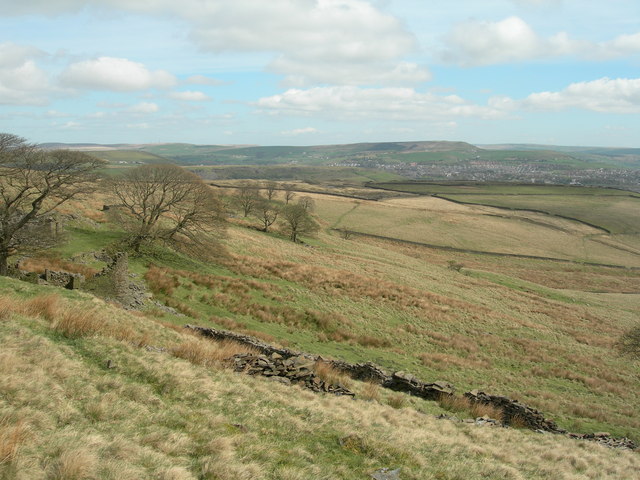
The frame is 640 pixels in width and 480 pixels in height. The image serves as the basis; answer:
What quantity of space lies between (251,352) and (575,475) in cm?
1004

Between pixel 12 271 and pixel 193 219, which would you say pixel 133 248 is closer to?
pixel 193 219

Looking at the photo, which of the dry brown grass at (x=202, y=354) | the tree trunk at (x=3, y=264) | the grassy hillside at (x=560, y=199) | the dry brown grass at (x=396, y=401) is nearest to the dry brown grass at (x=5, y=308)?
the dry brown grass at (x=202, y=354)

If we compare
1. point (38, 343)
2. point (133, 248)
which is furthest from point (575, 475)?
point (133, 248)

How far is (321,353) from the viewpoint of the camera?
19.8 m

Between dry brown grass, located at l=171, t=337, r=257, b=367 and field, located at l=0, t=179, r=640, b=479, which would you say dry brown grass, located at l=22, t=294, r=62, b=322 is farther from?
dry brown grass, located at l=171, t=337, r=257, b=367

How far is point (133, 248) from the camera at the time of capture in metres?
26.9

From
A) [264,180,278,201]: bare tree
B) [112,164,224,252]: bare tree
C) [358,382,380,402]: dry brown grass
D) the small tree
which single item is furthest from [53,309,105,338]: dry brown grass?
[264,180,278,201]: bare tree

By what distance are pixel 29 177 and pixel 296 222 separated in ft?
128

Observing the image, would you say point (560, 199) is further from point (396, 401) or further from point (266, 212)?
point (396, 401)

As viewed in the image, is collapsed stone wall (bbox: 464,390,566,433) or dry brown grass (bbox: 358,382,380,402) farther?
collapsed stone wall (bbox: 464,390,566,433)

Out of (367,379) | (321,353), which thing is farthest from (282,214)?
(367,379)

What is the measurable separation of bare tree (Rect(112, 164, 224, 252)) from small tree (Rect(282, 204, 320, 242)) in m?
25.9

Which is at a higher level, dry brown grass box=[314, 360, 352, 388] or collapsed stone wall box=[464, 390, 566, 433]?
dry brown grass box=[314, 360, 352, 388]

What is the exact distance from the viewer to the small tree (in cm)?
5838
